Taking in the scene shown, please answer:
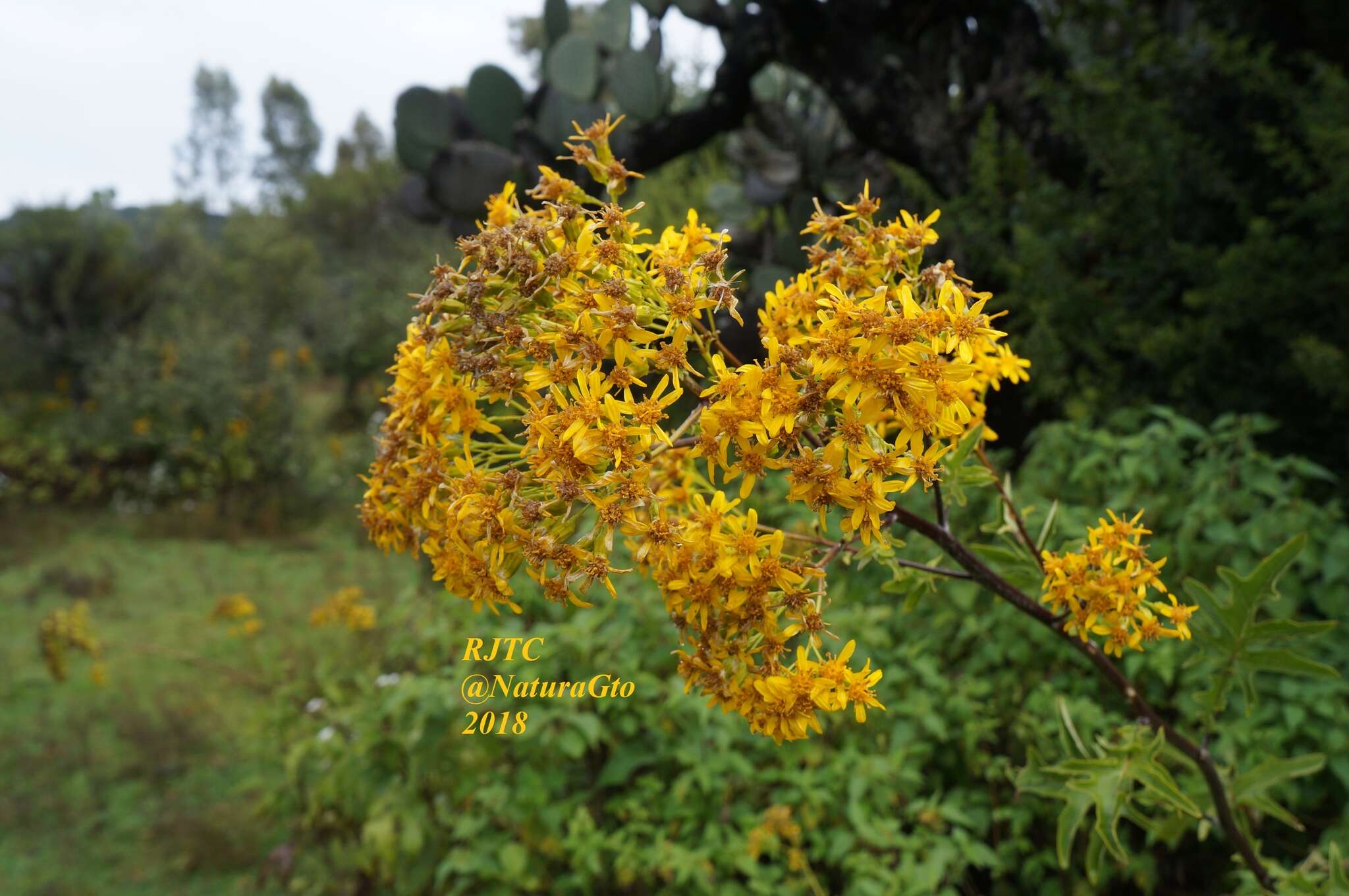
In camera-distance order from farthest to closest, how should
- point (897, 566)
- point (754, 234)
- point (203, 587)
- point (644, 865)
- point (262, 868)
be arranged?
point (203, 587)
point (754, 234)
point (262, 868)
point (644, 865)
point (897, 566)

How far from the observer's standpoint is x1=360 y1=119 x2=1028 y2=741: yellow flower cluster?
95 centimetres

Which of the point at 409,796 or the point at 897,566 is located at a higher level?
the point at 897,566

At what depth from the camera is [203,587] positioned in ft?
22.1

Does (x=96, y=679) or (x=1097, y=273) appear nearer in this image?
(x=1097, y=273)

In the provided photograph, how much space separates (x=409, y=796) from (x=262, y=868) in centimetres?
101

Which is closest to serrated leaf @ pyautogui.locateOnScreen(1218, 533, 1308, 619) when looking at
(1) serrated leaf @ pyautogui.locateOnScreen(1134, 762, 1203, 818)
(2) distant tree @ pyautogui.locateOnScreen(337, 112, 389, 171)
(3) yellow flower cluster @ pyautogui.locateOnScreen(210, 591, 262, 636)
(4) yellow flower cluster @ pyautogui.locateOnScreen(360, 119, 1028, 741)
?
(1) serrated leaf @ pyautogui.locateOnScreen(1134, 762, 1203, 818)

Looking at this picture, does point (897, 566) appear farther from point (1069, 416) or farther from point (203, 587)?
point (203, 587)

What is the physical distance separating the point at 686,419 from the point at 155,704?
192 inches

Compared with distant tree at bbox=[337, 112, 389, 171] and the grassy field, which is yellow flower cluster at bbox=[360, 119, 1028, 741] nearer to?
the grassy field

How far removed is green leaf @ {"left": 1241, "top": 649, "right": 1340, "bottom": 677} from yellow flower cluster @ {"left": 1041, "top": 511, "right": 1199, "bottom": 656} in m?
0.21

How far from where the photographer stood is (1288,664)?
52.2 inches

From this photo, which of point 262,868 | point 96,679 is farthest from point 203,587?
point 262,868

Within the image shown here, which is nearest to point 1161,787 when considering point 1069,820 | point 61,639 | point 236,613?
point 1069,820

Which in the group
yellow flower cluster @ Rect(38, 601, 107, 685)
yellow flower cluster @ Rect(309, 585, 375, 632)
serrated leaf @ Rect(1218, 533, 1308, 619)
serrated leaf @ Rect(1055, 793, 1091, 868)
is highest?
serrated leaf @ Rect(1218, 533, 1308, 619)
